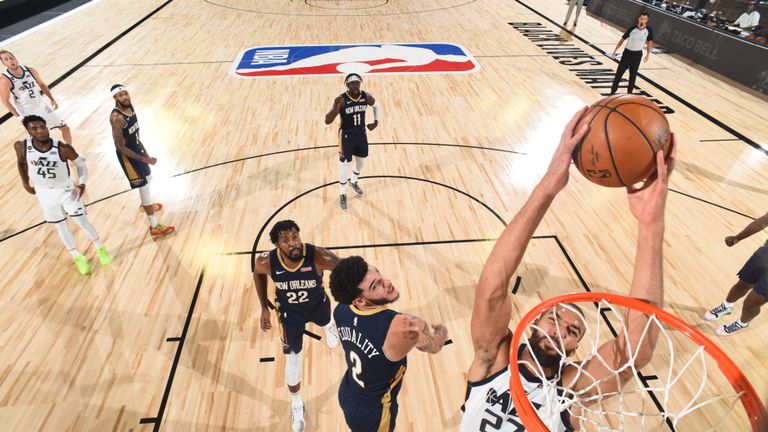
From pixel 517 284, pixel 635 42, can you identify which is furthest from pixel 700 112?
pixel 517 284

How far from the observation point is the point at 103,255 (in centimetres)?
457

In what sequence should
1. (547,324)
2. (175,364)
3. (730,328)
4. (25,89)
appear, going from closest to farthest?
1. (547,324)
2. (175,364)
3. (730,328)
4. (25,89)

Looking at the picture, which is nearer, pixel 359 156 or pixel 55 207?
pixel 55 207

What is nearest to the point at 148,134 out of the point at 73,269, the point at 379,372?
the point at 73,269

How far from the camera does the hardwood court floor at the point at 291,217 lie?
3496 millimetres

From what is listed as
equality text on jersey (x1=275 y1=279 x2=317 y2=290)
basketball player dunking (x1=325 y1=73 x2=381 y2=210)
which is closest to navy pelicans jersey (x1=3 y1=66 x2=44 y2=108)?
basketball player dunking (x1=325 y1=73 x2=381 y2=210)

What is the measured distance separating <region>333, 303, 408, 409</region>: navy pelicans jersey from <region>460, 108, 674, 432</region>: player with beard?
0.56m

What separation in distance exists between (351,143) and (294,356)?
2.81 meters

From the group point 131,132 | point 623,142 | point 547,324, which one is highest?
point 623,142

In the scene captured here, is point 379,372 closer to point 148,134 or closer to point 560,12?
point 148,134

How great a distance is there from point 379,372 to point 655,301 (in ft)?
4.65

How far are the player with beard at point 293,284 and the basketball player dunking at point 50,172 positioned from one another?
8.14ft

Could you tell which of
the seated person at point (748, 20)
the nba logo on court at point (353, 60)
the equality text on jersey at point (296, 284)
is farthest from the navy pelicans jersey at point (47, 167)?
the seated person at point (748, 20)

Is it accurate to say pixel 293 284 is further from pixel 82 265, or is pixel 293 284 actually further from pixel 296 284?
pixel 82 265
